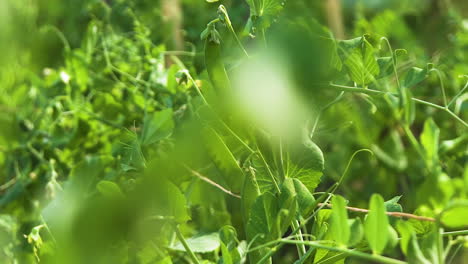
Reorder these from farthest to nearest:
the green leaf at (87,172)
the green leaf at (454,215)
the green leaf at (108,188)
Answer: the green leaf at (87,172)
the green leaf at (108,188)
the green leaf at (454,215)

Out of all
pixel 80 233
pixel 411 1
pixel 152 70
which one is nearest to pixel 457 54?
pixel 152 70

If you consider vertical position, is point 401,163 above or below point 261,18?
below

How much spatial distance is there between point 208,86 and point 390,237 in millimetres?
145

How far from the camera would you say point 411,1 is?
148 centimetres

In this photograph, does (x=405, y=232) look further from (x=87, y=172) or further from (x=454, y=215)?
(x=87, y=172)

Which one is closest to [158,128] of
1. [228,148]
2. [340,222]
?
[228,148]

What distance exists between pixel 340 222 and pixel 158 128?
0.49 ft

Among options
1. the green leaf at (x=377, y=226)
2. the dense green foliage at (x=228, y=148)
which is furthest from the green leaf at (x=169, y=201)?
the green leaf at (x=377, y=226)

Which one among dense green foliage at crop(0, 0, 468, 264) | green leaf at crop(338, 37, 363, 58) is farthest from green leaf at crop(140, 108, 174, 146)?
green leaf at crop(338, 37, 363, 58)

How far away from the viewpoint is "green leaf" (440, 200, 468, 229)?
21 cm

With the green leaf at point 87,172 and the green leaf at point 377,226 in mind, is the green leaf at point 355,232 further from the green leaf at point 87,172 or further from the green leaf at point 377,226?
the green leaf at point 87,172

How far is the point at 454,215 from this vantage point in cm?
22

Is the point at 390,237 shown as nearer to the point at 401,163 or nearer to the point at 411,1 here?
the point at 401,163

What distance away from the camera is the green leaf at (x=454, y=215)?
0.21 meters
